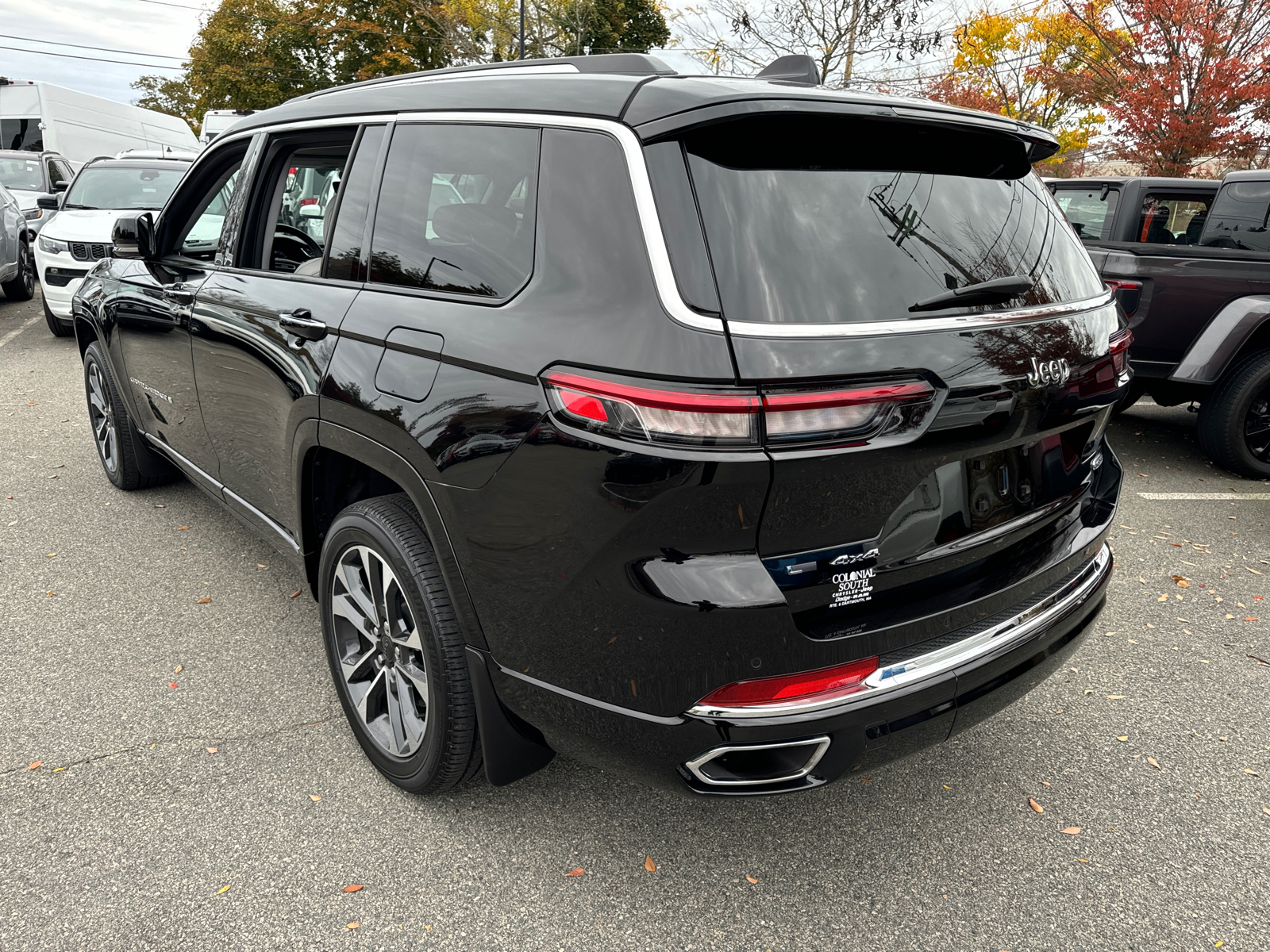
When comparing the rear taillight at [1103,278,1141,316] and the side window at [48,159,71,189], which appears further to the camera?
the side window at [48,159,71,189]

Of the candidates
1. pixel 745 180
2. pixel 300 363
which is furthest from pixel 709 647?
pixel 300 363

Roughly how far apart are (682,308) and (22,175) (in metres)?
16.8

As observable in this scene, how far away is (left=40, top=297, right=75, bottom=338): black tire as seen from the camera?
9.84 meters

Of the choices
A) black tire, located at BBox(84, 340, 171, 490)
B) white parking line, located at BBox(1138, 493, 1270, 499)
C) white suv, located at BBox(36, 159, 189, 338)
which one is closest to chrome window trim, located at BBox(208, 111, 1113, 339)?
black tire, located at BBox(84, 340, 171, 490)

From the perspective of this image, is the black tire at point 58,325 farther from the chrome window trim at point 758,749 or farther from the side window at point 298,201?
the chrome window trim at point 758,749

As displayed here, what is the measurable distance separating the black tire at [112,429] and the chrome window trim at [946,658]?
4.10 metres

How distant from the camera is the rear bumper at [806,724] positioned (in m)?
1.84

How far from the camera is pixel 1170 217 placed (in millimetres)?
6566

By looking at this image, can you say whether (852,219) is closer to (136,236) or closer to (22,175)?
(136,236)

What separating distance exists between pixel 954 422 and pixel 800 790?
84 cm

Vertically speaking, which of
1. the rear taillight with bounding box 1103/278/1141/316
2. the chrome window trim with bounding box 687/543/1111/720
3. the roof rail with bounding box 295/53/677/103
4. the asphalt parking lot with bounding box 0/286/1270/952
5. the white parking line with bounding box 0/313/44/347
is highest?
the roof rail with bounding box 295/53/677/103

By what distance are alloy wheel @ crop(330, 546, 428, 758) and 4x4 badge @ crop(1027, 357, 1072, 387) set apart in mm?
1608

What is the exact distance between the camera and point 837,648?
72.6 inches

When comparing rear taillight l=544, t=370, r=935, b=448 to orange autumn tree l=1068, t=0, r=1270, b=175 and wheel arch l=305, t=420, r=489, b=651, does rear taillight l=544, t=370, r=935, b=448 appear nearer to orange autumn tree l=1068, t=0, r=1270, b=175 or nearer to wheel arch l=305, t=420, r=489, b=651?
wheel arch l=305, t=420, r=489, b=651
